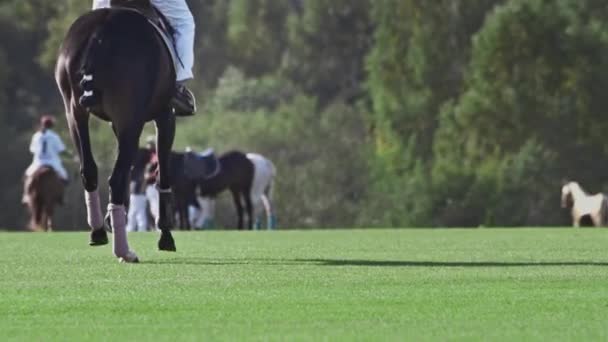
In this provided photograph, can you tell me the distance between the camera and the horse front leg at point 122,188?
1580 cm

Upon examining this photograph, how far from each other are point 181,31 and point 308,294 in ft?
17.0

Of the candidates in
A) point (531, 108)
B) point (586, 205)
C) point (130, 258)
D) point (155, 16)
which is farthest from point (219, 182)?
point (130, 258)

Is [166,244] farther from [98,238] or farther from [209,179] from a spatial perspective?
[209,179]

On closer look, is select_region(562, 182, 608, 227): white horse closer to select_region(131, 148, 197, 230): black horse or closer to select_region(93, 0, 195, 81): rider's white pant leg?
select_region(131, 148, 197, 230): black horse

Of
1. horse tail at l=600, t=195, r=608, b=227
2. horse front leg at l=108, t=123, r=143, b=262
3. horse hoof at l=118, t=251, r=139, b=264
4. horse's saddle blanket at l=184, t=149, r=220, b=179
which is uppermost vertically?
horse front leg at l=108, t=123, r=143, b=262

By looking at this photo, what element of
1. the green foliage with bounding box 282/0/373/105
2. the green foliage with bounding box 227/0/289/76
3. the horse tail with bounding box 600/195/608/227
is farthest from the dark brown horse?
the green foliage with bounding box 227/0/289/76

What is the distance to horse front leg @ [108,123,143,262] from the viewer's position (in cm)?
1580

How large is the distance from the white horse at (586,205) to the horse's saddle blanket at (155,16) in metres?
24.2

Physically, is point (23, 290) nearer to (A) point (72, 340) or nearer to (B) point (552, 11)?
(A) point (72, 340)

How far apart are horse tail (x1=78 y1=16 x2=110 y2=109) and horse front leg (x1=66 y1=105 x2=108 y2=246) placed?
1.56 ft

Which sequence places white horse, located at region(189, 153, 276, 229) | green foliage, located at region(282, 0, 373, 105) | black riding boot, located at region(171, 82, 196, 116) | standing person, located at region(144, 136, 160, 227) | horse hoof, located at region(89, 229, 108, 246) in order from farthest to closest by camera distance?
green foliage, located at region(282, 0, 373, 105)
white horse, located at region(189, 153, 276, 229)
standing person, located at region(144, 136, 160, 227)
black riding boot, located at region(171, 82, 196, 116)
horse hoof, located at region(89, 229, 108, 246)

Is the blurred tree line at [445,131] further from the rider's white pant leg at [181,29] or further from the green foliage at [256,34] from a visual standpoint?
the rider's white pant leg at [181,29]

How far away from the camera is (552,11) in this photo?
67375 mm

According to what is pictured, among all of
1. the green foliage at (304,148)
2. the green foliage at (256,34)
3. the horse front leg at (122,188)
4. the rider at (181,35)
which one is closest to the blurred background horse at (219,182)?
the green foliage at (304,148)
